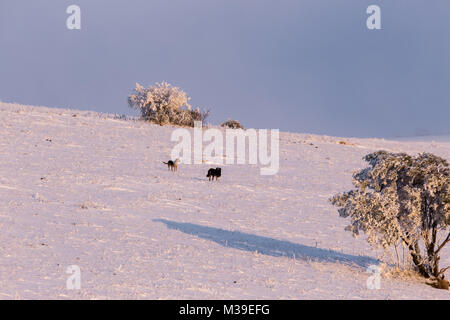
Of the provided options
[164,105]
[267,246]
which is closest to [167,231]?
[267,246]

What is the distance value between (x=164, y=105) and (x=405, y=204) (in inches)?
1650

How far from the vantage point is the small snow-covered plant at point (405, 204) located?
43.5 ft

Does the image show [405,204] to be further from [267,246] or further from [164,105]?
[164,105]

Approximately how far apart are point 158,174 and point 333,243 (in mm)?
12603

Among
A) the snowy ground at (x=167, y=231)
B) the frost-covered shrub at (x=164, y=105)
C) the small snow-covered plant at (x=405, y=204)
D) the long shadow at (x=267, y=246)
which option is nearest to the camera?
the snowy ground at (x=167, y=231)

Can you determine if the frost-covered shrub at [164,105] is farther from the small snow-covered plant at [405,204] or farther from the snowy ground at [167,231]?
the small snow-covered plant at [405,204]

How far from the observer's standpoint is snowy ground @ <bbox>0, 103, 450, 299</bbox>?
439 inches

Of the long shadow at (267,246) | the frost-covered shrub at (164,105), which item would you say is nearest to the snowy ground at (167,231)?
the long shadow at (267,246)

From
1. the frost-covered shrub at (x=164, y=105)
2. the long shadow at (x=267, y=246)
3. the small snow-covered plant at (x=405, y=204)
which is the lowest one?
the long shadow at (x=267, y=246)

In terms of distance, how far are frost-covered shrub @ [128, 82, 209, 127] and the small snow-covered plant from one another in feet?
131

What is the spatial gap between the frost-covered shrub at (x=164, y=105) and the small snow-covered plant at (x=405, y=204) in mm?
39853

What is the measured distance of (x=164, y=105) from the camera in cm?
5366
